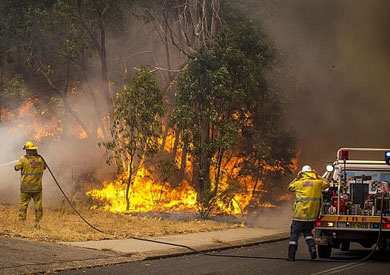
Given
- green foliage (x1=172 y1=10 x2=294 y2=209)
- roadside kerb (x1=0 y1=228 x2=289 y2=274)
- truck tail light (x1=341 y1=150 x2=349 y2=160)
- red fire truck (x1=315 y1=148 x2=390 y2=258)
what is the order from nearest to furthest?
roadside kerb (x1=0 y1=228 x2=289 y2=274), red fire truck (x1=315 y1=148 x2=390 y2=258), truck tail light (x1=341 y1=150 x2=349 y2=160), green foliage (x1=172 y1=10 x2=294 y2=209)

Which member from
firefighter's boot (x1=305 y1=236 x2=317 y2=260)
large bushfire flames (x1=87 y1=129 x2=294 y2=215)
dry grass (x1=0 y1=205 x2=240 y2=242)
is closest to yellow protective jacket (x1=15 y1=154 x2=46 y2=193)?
dry grass (x1=0 y1=205 x2=240 y2=242)

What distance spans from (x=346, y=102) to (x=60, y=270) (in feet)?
61.2

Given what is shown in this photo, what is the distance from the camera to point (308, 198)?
13070mm

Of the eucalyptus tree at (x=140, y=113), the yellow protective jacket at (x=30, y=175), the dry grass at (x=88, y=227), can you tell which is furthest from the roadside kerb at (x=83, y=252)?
the eucalyptus tree at (x=140, y=113)

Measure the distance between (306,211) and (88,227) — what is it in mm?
4954

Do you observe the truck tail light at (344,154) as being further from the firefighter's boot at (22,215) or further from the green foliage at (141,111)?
the green foliage at (141,111)

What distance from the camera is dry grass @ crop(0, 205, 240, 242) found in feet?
46.0

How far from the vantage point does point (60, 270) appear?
10.9m

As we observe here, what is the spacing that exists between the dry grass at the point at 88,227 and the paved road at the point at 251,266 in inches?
87.8

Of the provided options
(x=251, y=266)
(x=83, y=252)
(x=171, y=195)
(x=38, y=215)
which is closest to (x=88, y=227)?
(x=38, y=215)

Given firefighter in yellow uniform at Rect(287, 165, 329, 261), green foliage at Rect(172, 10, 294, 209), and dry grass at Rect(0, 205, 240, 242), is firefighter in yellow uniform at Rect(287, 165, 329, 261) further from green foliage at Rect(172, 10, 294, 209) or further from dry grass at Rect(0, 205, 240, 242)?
green foliage at Rect(172, 10, 294, 209)

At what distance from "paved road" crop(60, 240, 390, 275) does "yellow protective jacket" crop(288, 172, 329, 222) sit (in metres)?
0.77

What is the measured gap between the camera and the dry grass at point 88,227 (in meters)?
14.0

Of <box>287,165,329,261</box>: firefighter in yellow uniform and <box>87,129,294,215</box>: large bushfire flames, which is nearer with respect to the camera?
<box>287,165,329,261</box>: firefighter in yellow uniform
